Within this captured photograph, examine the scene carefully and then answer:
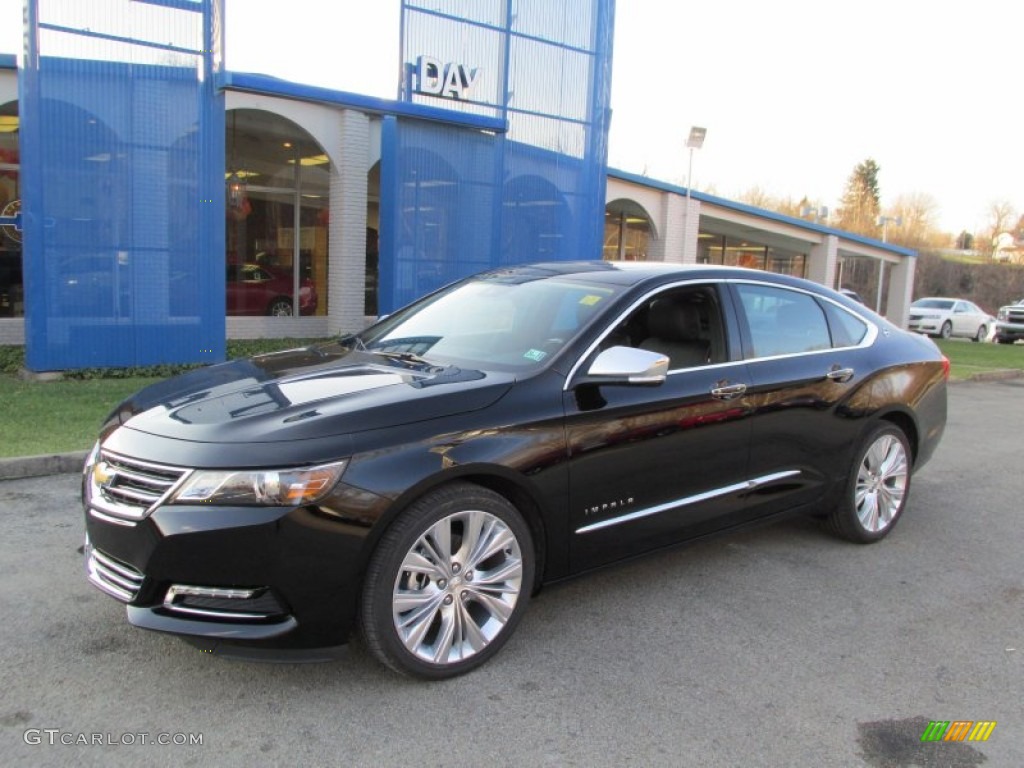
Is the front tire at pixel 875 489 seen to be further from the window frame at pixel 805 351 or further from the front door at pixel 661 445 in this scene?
the front door at pixel 661 445

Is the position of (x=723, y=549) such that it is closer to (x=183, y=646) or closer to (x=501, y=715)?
(x=501, y=715)

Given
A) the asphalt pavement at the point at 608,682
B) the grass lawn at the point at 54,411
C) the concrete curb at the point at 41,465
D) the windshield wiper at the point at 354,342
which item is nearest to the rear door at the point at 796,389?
the asphalt pavement at the point at 608,682

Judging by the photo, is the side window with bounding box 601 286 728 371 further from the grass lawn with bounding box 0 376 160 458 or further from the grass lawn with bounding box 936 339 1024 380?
the grass lawn with bounding box 936 339 1024 380

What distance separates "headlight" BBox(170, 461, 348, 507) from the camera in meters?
2.93

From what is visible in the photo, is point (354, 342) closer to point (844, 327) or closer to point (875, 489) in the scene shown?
point (844, 327)

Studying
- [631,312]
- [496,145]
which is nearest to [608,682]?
[631,312]

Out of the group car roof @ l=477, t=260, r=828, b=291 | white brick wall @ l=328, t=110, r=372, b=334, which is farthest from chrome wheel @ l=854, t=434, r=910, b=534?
white brick wall @ l=328, t=110, r=372, b=334

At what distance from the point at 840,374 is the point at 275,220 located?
13.7m

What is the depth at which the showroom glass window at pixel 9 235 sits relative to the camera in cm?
1322

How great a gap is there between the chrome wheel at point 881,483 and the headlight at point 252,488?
11.2 ft

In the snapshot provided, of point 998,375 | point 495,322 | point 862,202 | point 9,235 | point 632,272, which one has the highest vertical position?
point 862,202

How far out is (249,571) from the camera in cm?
292

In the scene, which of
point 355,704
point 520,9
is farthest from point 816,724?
point 520,9

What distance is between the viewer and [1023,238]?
Answer: 70.0m
